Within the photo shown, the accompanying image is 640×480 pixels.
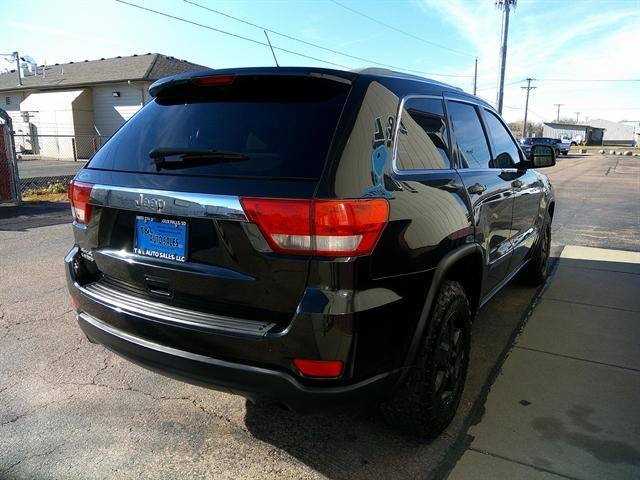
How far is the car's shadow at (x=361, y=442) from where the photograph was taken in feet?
8.02

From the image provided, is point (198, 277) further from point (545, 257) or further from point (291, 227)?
point (545, 257)

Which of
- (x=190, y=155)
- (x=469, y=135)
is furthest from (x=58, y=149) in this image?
(x=190, y=155)

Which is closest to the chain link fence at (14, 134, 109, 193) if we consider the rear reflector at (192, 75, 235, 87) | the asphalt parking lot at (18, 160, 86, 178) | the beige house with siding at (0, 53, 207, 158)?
the beige house with siding at (0, 53, 207, 158)

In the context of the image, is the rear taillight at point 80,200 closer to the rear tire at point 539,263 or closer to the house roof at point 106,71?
the rear tire at point 539,263

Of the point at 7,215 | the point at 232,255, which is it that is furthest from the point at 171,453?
the point at 7,215

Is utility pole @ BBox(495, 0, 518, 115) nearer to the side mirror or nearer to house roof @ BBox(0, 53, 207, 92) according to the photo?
house roof @ BBox(0, 53, 207, 92)

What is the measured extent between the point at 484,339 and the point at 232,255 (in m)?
2.68

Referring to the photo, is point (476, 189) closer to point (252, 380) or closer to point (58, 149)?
point (252, 380)

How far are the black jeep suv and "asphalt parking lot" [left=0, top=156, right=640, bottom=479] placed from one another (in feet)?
0.91

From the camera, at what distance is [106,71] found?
3091 centimetres

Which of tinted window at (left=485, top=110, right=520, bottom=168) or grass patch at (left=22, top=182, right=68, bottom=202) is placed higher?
tinted window at (left=485, top=110, right=520, bottom=168)

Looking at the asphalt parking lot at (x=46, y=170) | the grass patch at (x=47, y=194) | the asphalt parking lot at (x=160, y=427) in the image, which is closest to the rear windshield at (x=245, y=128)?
the asphalt parking lot at (x=160, y=427)

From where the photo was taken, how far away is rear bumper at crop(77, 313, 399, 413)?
2021 millimetres

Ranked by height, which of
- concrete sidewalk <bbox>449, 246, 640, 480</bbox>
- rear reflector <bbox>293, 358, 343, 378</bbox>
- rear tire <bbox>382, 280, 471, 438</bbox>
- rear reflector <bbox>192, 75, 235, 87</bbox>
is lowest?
concrete sidewalk <bbox>449, 246, 640, 480</bbox>
